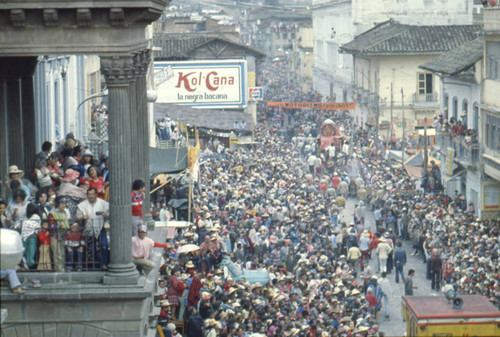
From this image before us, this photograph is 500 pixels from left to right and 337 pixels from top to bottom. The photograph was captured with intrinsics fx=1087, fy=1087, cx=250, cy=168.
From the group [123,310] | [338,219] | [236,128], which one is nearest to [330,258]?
[338,219]

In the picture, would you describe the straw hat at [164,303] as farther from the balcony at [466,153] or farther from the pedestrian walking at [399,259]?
the balcony at [466,153]

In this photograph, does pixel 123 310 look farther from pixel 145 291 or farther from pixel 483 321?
pixel 483 321


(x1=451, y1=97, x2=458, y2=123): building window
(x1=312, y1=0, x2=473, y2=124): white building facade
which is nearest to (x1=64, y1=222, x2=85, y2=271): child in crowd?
(x1=451, y1=97, x2=458, y2=123): building window

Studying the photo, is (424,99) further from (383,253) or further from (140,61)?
(140,61)

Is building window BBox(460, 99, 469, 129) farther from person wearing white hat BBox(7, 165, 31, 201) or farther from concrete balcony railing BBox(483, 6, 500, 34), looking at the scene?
person wearing white hat BBox(7, 165, 31, 201)

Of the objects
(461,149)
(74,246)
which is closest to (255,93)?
(461,149)

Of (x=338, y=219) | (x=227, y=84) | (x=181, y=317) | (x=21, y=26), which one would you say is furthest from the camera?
(x=227, y=84)
